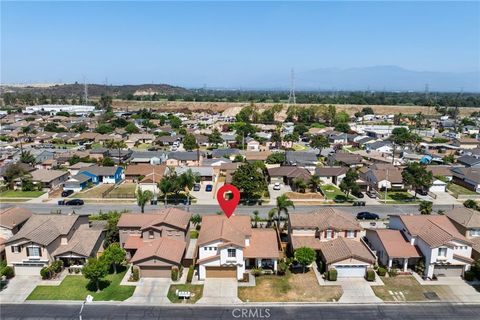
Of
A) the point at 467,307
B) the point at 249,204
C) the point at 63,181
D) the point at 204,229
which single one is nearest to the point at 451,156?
the point at 249,204

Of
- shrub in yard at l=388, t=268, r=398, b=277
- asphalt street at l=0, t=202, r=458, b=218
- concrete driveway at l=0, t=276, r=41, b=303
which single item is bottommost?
concrete driveway at l=0, t=276, r=41, b=303

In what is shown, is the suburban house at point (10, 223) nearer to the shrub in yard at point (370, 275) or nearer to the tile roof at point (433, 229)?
the shrub in yard at point (370, 275)

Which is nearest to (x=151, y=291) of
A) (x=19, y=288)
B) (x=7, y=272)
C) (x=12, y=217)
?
(x=19, y=288)

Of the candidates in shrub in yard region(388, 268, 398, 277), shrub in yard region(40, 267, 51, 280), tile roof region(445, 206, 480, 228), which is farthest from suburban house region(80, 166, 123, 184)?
tile roof region(445, 206, 480, 228)

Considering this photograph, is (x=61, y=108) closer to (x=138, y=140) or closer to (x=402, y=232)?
(x=138, y=140)

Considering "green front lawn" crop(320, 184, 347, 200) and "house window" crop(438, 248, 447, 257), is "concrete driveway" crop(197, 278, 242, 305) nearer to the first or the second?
"house window" crop(438, 248, 447, 257)

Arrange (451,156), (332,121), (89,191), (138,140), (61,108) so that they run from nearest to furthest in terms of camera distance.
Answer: (89,191) < (451,156) < (138,140) < (332,121) < (61,108)

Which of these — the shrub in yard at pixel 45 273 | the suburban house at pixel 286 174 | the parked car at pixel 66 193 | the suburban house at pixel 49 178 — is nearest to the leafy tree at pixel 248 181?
the suburban house at pixel 286 174
